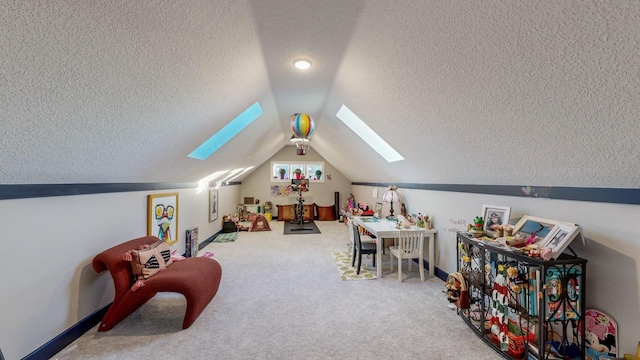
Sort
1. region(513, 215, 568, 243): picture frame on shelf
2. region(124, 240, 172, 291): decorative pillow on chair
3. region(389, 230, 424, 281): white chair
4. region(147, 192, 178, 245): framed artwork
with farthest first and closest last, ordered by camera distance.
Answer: region(389, 230, 424, 281): white chair → region(147, 192, 178, 245): framed artwork → region(124, 240, 172, 291): decorative pillow on chair → region(513, 215, 568, 243): picture frame on shelf

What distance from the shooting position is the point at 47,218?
1764 mm

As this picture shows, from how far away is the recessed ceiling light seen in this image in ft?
7.24

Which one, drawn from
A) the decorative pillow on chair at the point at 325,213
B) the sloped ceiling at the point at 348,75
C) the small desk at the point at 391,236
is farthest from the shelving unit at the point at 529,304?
the decorative pillow on chair at the point at 325,213

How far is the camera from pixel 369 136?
392 centimetres

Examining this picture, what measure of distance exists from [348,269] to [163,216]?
274 cm

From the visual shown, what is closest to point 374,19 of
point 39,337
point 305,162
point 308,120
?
point 308,120

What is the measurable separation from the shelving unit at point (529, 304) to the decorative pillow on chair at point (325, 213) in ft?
19.5

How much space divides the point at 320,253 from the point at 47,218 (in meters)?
3.45

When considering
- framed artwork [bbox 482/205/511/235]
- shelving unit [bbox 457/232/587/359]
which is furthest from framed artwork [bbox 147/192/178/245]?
framed artwork [bbox 482/205/511/235]

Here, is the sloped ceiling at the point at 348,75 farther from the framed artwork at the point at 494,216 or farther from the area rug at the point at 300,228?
the area rug at the point at 300,228

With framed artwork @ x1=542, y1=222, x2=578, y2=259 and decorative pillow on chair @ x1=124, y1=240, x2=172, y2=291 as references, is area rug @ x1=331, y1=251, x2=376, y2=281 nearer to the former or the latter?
framed artwork @ x1=542, y1=222, x2=578, y2=259

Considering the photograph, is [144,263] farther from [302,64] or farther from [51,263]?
[302,64]

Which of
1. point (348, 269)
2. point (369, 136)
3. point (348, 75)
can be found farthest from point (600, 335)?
point (369, 136)

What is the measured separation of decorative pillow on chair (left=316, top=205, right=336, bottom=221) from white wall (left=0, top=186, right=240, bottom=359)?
577 cm
